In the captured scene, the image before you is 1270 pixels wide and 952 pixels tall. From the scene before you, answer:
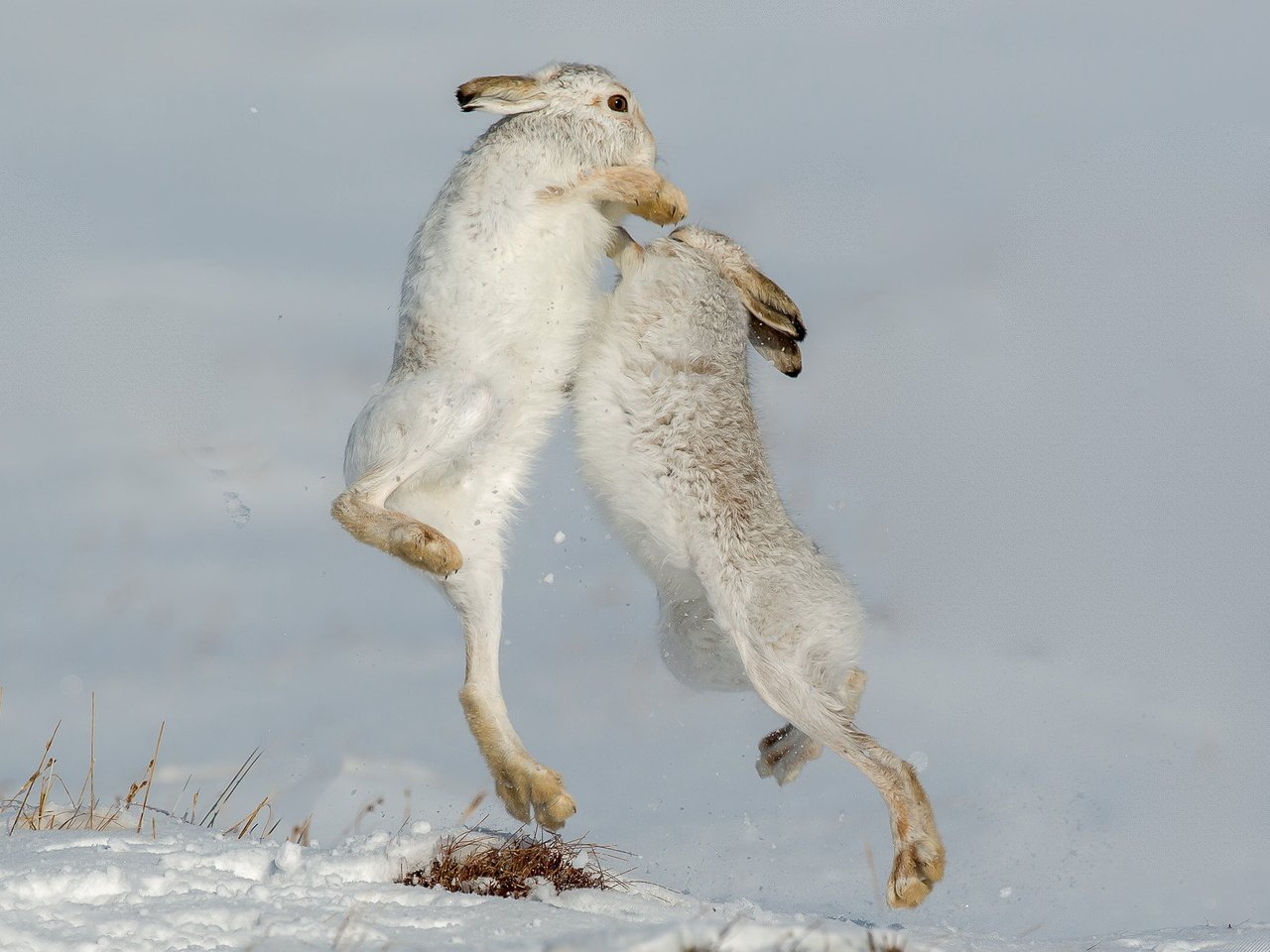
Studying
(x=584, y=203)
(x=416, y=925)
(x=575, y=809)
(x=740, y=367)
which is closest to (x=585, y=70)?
(x=584, y=203)

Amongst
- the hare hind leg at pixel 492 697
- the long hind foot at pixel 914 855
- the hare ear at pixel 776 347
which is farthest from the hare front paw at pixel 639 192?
the long hind foot at pixel 914 855

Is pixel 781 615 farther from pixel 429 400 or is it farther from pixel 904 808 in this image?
pixel 429 400

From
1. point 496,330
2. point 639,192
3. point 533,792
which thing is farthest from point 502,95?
point 533,792

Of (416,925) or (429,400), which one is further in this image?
(429,400)

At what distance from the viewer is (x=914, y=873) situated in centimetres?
588

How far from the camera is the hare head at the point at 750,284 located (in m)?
6.76

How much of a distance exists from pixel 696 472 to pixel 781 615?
0.77 m

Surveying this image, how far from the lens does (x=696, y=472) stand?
240 inches

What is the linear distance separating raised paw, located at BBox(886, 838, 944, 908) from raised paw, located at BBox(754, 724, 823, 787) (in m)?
0.98

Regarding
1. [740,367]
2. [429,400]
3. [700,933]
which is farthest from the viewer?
[740,367]

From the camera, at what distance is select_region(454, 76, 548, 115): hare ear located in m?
6.27

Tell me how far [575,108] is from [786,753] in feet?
10.8

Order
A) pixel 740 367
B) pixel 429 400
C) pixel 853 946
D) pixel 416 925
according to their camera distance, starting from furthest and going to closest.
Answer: pixel 740 367 → pixel 429 400 → pixel 416 925 → pixel 853 946

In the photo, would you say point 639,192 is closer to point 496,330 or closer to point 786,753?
point 496,330
